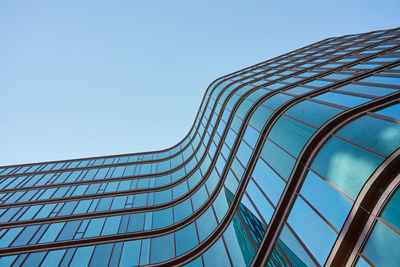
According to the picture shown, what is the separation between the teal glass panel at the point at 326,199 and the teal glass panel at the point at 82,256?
48.5 feet

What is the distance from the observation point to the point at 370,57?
626 inches

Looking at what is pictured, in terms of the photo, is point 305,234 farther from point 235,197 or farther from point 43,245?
point 43,245

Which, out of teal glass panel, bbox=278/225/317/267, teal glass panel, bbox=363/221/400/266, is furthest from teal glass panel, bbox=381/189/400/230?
teal glass panel, bbox=278/225/317/267

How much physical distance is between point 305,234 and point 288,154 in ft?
11.2

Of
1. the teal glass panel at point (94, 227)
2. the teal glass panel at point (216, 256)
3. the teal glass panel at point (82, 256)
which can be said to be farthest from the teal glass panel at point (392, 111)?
the teal glass panel at point (94, 227)

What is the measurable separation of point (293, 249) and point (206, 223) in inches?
342

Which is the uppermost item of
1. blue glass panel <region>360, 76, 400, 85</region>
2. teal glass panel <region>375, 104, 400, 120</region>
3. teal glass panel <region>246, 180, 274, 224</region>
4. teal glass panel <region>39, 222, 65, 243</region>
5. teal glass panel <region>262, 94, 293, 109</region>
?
blue glass panel <region>360, 76, 400, 85</region>

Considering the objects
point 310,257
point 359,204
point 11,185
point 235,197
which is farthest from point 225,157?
point 11,185

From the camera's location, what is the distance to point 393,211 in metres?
5.45

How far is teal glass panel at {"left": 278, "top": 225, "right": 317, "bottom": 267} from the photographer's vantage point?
772 cm

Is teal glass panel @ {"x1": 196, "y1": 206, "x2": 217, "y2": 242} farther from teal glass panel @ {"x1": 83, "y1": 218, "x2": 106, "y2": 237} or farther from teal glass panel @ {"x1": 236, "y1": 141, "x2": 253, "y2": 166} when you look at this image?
teal glass panel @ {"x1": 83, "y1": 218, "x2": 106, "y2": 237}

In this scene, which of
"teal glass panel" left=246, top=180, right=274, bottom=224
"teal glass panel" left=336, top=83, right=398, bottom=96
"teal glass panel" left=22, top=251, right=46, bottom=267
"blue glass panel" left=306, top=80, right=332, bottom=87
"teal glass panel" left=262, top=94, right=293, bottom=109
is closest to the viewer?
"teal glass panel" left=336, top=83, right=398, bottom=96

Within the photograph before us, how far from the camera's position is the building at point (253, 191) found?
659 cm

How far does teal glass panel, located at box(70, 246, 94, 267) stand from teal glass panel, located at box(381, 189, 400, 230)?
16662mm
